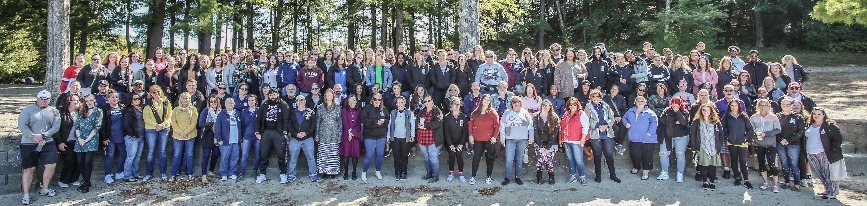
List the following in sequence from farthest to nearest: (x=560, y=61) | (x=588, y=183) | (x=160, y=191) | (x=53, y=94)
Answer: (x=53, y=94) → (x=560, y=61) → (x=588, y=183) → (x=160, y=191)

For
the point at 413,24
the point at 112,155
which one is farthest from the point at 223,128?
the point at 413,24

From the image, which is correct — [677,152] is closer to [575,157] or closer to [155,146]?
[575,157]

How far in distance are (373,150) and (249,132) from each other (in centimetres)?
184

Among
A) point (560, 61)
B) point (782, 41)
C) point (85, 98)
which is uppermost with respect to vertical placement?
point (782, 41)

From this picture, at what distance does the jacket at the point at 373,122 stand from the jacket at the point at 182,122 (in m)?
2.49

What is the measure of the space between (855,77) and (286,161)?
19.0 meters

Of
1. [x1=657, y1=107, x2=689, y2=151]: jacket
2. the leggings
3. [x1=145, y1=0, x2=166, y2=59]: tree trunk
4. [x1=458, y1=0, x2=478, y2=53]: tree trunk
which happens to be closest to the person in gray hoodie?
[x1=657, y1=107, x2=689, y2=151]: jacket

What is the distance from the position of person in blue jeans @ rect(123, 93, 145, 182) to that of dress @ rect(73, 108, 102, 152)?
13.6 inches

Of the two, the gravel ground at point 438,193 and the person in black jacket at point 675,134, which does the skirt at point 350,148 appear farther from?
the person in black jacket at point 675,134

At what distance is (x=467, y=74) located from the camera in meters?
9.15

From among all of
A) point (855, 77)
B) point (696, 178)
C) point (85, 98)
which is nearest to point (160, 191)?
point (85, 98)

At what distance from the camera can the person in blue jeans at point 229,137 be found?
25.4ft

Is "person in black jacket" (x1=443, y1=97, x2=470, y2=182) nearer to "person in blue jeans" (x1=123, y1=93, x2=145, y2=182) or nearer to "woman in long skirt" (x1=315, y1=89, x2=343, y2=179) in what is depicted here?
"woman in long skirt" (x1=315, y1=89, x2=343, y2=179)

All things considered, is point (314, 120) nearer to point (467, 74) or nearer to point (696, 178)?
point (467, 74)
